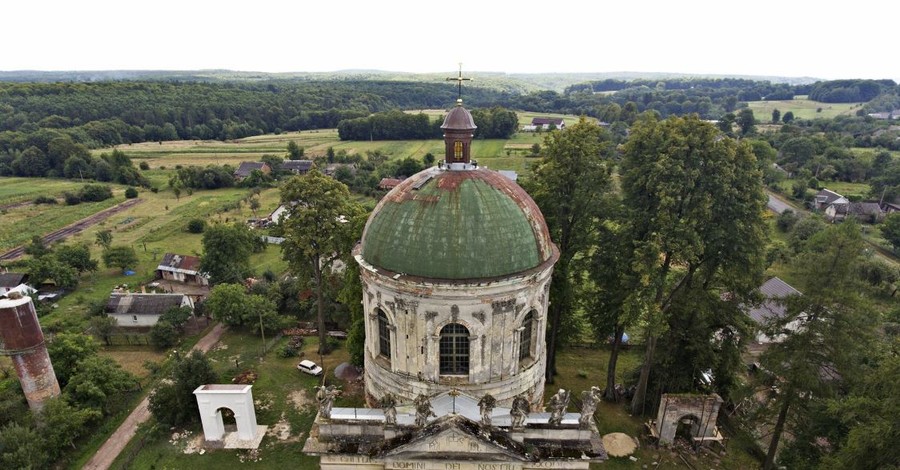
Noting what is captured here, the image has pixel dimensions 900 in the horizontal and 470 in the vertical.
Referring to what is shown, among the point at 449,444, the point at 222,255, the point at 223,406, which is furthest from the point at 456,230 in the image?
the point at 222,255

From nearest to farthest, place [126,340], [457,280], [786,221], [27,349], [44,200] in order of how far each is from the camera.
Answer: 1. [457,280]
2. [27,349]
3. [126,340]
4. [786,221]
5. [44,200]

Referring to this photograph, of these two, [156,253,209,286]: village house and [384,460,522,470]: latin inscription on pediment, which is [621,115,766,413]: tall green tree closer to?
[384,460,522,470]: latin inscription on pediment

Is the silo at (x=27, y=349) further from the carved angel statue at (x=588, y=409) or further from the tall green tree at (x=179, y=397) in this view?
the carved angel statue at (x=588, y=409)

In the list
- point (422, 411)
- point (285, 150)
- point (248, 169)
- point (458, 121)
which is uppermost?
point (458, 121)

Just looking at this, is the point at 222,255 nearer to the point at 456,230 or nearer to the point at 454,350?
the point at 454,350

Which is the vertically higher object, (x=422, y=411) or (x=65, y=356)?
(x=422, y=411)
